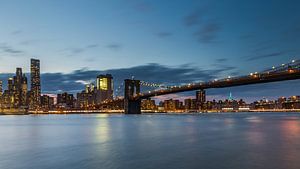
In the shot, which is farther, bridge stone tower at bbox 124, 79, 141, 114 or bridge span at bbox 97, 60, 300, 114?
bridge stone tower at bbox 124, 79, 141, 114

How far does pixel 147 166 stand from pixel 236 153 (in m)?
5.48

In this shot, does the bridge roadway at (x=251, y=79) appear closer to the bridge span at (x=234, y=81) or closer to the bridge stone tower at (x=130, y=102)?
the bridge span at (x=234, y=81)

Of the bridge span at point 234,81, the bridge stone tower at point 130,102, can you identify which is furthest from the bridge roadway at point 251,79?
the bridge stone tower at point 130,102

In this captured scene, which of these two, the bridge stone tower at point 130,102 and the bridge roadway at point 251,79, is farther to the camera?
the bridge stone tower at point 130,102

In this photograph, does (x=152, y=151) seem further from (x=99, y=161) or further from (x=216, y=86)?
(x=216, y=86)

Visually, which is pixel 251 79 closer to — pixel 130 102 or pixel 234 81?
pixel 234 81

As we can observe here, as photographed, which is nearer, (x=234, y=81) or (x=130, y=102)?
(x=234, y=81)

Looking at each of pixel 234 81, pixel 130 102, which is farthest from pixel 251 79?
pixel 130 102

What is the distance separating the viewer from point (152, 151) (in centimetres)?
1878

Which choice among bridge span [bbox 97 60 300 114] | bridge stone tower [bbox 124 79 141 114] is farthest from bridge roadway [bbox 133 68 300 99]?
bridge stone tower [bbox 124 79 141 114]

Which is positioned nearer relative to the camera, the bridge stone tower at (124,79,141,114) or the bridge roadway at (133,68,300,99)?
the bridge roadway at (133,68,300,99)

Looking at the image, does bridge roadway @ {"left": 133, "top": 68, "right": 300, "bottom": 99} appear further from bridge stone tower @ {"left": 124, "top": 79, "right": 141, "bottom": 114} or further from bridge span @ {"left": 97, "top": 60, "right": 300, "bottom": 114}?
bridge stone tower @ {"left": 124, "top": 79, "right": 141, "bottom": 114}

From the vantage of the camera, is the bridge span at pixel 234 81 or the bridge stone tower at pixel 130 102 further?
the bridge stone tower at pixel 130 102

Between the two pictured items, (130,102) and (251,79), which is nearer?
(251,79)
